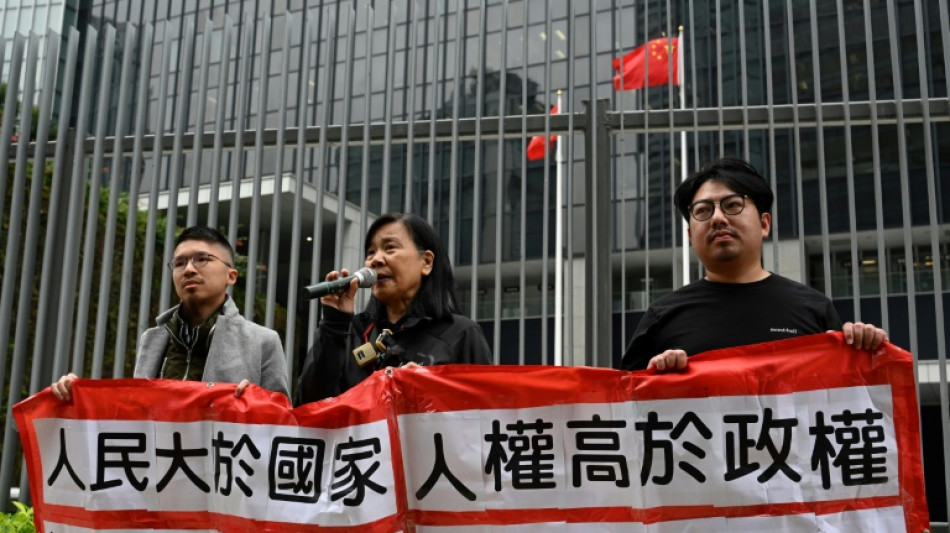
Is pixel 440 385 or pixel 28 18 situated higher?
pixel 28 18

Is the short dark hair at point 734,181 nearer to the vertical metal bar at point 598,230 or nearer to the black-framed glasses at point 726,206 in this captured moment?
the black-framed glasses at point 726,206

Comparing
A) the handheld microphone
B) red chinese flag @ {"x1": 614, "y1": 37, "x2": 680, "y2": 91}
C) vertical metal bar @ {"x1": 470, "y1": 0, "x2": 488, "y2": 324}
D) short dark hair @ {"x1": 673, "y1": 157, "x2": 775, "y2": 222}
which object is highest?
red chinese flag @ {"x1": 614, "y1": 37, "x2": 680, "y2": 91}

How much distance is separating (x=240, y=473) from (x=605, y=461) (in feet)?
3.92

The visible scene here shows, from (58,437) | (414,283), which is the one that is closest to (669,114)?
(414,283)

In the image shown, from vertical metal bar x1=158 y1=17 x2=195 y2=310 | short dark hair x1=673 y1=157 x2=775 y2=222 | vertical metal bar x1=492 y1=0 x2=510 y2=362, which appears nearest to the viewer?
short dark hair x1=673 y1=157 x2=775 y2=222

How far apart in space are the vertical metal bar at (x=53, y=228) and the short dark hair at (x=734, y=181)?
12.8 ft

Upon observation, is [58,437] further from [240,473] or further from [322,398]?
[322,398]

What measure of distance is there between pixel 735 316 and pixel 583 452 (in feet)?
2.04

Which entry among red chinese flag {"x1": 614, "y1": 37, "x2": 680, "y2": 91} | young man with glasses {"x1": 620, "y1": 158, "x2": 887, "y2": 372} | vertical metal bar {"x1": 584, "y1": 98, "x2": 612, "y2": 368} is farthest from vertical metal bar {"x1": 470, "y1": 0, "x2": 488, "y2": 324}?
red chinese flag {"x1": 614, "y1": 37, "x2": 680, "y2": 91}

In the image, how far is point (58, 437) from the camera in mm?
3396

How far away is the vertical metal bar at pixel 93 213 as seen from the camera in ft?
17.6

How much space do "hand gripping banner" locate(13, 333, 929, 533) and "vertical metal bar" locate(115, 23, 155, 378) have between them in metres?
A: 2.35

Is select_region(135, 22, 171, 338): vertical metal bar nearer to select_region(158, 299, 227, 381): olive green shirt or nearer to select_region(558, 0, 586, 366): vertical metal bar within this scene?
select_region(158, 299, 227, 381): olive green shirt

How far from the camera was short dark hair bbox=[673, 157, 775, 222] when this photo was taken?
2967 mm
